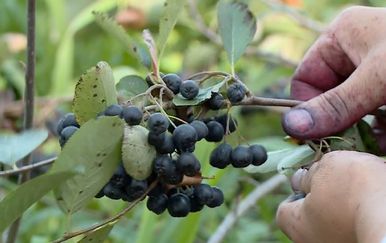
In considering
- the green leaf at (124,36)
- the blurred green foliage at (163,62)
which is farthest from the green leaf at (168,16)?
the blurred green foliage at (163,62)

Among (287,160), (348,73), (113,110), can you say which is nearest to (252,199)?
(348,73)

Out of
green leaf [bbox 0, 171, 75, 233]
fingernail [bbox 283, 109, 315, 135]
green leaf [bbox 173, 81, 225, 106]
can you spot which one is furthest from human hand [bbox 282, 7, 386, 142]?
green leaf [bbox 0, 171, 75, 233]

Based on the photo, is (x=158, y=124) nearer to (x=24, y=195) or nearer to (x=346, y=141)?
(x=24, y=195)

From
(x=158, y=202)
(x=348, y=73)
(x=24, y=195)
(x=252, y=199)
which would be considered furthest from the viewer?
(x=252, y=199)

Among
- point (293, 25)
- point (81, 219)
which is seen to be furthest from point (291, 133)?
point (293, 25)

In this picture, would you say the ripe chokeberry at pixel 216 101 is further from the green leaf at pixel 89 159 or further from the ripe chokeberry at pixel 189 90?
the green leaf at pixel 89 159

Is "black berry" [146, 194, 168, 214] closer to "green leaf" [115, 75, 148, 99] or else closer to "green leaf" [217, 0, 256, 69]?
"green leaf" [115, 75, 148, 99]

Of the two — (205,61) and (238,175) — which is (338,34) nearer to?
(238,175)
